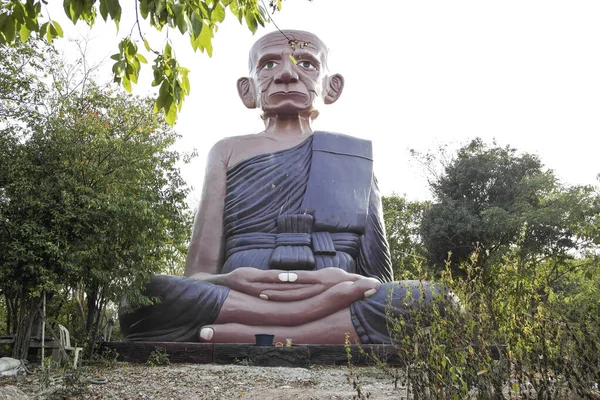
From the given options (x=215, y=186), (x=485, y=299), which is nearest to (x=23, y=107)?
(x=215, y=186)

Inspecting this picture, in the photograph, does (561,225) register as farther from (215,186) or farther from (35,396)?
(35,396)

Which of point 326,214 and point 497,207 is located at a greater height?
point 497,207

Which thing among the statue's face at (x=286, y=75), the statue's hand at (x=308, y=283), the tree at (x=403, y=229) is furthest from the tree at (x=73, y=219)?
the tree at (x=403, y=229)

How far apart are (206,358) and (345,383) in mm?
2176

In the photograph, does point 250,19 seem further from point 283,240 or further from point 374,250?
point 374,250

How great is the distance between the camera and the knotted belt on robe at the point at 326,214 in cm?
770

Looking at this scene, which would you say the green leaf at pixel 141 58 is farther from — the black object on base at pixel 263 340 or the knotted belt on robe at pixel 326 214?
the knotted belt on robe at pixel 326 214

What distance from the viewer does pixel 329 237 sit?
7926mm

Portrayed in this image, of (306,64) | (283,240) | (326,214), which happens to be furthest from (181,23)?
(306,64)

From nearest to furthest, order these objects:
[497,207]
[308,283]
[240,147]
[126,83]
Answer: [126,83] < [308,283] < [240,147] < [497,207]

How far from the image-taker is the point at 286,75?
28.9 ft

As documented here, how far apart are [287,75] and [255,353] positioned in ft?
14.9

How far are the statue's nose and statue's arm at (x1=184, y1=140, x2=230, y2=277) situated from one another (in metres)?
1.29

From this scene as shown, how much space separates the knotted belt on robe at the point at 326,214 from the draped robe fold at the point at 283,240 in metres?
0.01
